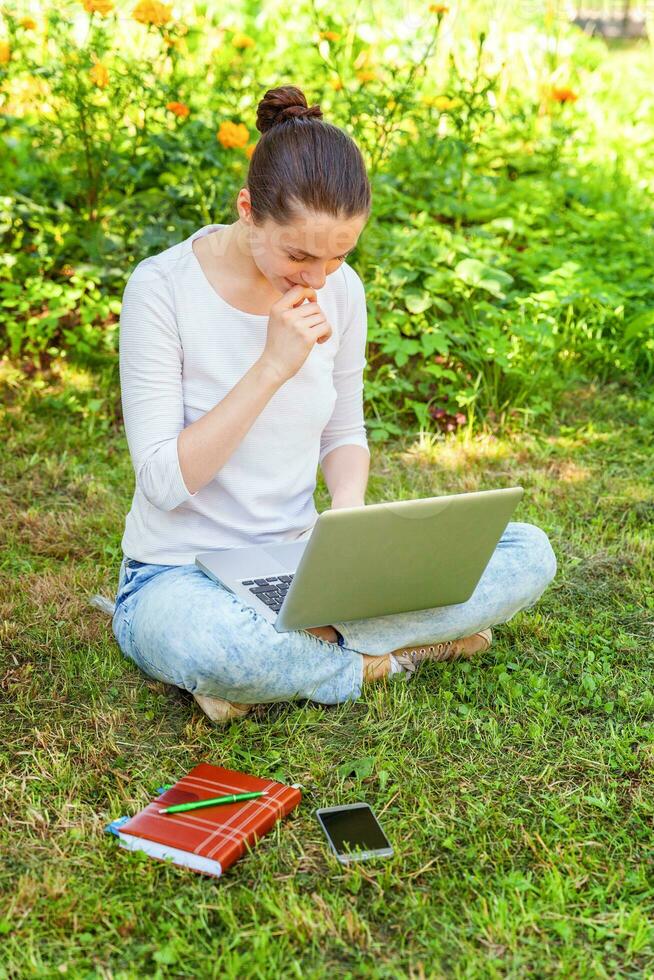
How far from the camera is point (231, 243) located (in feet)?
7.57

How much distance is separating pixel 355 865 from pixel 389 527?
61cm

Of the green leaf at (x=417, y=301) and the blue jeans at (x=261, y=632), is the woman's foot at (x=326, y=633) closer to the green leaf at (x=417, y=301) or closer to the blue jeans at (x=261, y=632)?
the blue jeans at (x=261, y=632)

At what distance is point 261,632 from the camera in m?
2.18

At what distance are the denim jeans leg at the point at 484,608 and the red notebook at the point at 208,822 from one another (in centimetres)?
43

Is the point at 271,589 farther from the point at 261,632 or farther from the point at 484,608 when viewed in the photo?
the point at 484,608

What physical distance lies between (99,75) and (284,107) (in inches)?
74.2

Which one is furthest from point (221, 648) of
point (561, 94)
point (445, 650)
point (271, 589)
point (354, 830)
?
point (561, 94)

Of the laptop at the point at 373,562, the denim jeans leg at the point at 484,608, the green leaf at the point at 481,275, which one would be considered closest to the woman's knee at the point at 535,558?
the denim jeans leg at the point at 484,608

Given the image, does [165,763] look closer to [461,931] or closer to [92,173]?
[461,931]

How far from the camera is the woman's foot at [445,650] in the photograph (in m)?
2.47

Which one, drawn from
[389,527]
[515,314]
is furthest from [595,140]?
[389,527]

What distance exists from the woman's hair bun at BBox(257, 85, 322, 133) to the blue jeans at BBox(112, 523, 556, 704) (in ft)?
3.23

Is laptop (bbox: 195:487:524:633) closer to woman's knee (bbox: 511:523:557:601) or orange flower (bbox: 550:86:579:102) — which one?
woman's knee (bbox: 511:523:557:601)

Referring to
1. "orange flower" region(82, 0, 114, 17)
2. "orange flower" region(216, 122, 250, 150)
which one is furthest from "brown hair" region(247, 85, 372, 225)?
"orange flower" region(82, 0, 114, 17)
